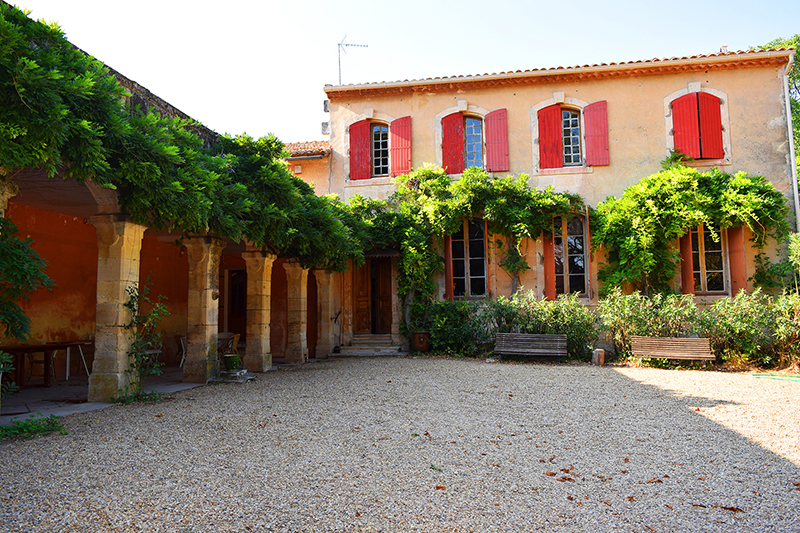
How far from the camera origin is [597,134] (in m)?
11.6

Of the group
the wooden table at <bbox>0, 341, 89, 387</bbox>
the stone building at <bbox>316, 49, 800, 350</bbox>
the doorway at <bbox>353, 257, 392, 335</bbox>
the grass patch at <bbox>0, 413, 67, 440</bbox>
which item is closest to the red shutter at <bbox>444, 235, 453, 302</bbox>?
the stone building at <bbox>316, 49, 800, 350</bbox>

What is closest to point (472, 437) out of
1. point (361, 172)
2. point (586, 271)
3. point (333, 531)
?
point (333, 531)

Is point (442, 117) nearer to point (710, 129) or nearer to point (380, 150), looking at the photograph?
point (380, 150)

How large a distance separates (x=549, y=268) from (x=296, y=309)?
562 cm

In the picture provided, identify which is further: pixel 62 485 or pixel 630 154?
pixel 630 154

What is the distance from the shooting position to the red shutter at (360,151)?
12336 millimetres

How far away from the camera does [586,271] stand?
443 inches

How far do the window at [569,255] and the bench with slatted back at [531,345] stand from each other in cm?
232

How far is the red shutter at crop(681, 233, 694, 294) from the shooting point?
10.7 m

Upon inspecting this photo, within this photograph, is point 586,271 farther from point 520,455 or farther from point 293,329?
point 520,455

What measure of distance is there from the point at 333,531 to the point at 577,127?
447 inches

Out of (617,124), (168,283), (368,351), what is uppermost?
(617,124)

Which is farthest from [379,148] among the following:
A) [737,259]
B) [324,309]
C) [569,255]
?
[737,259]

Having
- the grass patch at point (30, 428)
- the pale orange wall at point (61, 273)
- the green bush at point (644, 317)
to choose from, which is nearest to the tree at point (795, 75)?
the green bush at point (644, 317)
